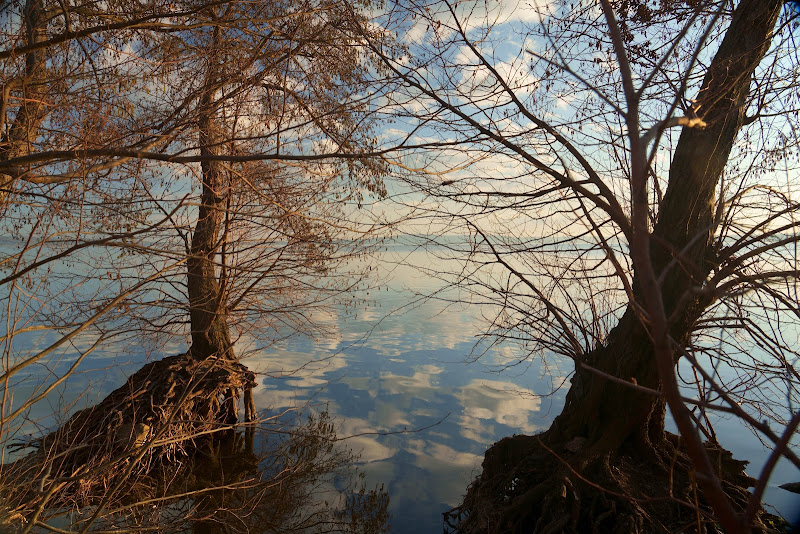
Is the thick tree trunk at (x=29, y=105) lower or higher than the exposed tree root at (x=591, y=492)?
higher

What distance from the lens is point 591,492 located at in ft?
16.0

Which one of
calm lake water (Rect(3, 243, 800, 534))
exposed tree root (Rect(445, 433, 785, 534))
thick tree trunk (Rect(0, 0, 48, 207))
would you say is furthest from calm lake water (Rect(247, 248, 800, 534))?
thick tree trunk (Rect(0, 0, 48, 207))

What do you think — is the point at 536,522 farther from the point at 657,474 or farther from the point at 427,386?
the point at 427,386

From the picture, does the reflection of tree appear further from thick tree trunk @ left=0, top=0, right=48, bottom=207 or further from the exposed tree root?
thick tree trunk @ left=0, top=0, right=48, bottom=207

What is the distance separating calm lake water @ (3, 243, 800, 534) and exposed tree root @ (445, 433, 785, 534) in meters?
0.83

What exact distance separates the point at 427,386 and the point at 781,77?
29.1 ft

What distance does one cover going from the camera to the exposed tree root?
15.2 feet

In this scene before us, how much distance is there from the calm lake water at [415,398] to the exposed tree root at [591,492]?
0.83 m

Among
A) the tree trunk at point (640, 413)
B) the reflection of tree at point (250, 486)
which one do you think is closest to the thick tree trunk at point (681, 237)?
the tree trunk at point (640, 413)

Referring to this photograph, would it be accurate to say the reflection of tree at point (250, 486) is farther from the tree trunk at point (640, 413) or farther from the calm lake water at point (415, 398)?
the tree trunk at point (640, 413)

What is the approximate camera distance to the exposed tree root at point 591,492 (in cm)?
462

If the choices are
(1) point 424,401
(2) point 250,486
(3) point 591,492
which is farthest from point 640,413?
(1) point 424,401

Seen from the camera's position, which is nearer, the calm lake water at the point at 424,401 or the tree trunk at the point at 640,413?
the tree trunk at the point at 640,413

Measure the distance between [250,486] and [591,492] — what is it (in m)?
3.30
